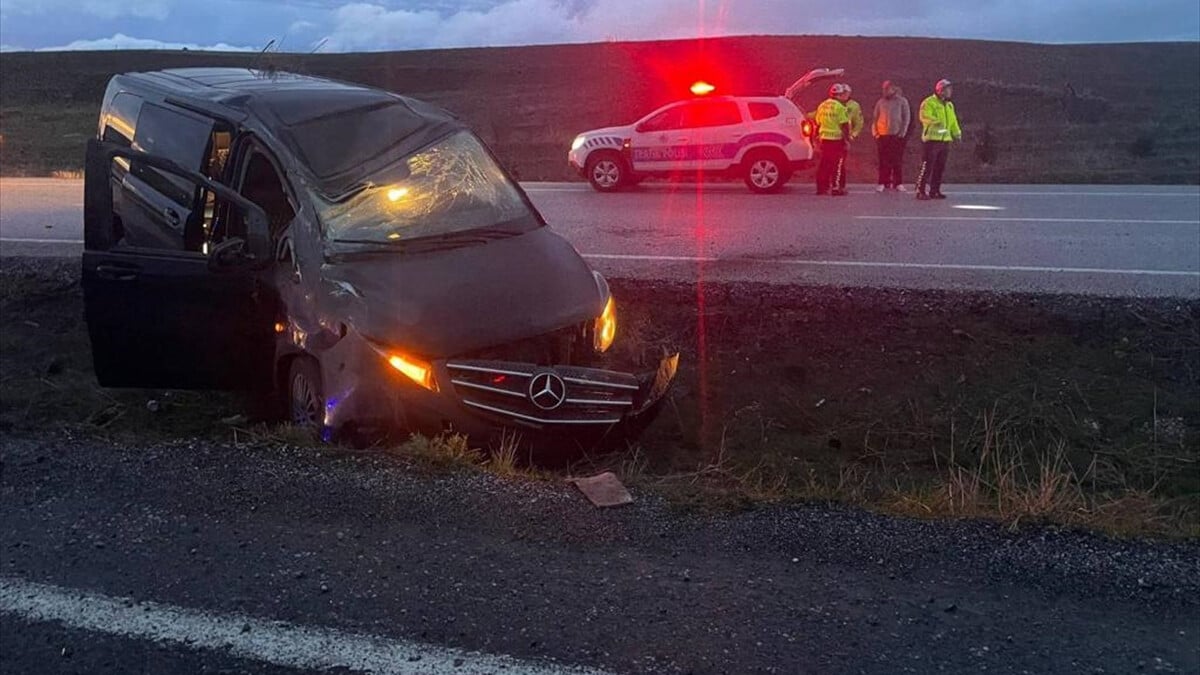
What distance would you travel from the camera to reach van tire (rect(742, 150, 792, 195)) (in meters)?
16.5

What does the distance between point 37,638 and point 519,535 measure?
1621 millimetres

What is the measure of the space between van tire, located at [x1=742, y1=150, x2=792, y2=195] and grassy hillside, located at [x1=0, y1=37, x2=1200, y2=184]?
10.6 ft

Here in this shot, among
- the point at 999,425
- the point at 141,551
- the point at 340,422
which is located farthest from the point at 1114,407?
the point at 141,551

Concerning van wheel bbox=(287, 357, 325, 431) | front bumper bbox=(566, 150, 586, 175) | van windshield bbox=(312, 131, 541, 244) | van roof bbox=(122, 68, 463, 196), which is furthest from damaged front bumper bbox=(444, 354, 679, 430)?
front bumper bbox=(566, 150, 586, 175)

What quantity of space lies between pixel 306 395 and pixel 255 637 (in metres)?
2.27

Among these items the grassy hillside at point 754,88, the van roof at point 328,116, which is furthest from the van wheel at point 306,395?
the grassy hillside at point 754,88

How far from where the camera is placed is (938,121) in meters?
15.2

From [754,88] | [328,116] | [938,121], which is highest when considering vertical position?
[754,88]

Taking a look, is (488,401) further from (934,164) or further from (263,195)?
(934,164)

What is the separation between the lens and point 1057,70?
57094mm

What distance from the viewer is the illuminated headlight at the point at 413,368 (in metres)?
4.78

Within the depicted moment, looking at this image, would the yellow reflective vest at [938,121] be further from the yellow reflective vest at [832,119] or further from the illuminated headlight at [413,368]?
the illuminated headlight at [413,368]

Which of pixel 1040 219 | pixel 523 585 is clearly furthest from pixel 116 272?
pixel 1040 219

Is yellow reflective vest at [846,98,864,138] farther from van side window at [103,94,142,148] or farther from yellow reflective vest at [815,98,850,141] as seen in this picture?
van side window at [103,94,142,148]
